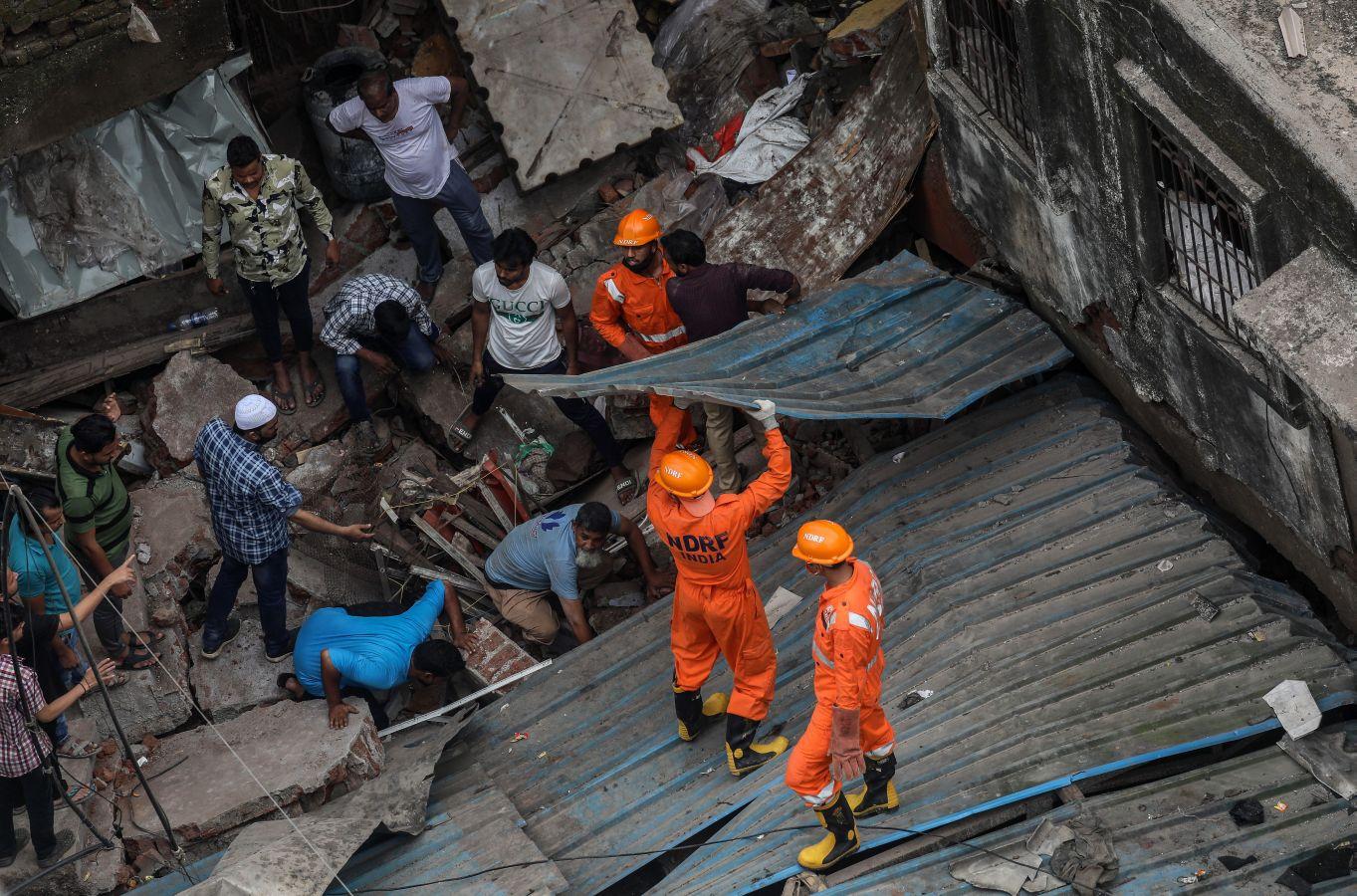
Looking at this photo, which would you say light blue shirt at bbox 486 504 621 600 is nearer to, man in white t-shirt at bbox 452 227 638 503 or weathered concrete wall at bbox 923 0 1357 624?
man in white t-shirt at bbox 452 227 638 503

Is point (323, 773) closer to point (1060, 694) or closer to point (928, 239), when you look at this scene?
point (1060, 694)

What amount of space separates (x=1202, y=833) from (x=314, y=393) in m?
6.61

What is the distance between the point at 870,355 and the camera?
29.6 feet

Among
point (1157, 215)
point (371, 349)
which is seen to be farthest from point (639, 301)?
point (1157, 215)

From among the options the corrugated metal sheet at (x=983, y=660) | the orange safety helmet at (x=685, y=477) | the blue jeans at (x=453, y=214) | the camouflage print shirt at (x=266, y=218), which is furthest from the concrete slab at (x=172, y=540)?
the orange safety helmet at (x=685, y=477)

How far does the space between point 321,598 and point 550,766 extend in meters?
2.31

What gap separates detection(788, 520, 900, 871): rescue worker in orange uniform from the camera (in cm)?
689

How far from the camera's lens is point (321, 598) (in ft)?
33.3

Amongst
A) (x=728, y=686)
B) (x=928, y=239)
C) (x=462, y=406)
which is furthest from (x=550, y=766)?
(x=928, y=239)

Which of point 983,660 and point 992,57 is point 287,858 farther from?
point 992,57

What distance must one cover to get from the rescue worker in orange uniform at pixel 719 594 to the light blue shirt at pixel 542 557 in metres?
1.21

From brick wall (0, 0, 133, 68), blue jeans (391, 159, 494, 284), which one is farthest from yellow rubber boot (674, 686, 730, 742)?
brick wall (0, 0, 133, 68)

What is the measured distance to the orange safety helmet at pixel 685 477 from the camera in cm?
755

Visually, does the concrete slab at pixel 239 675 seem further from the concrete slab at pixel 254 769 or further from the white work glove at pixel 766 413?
the white work glove at pixel 766 413
